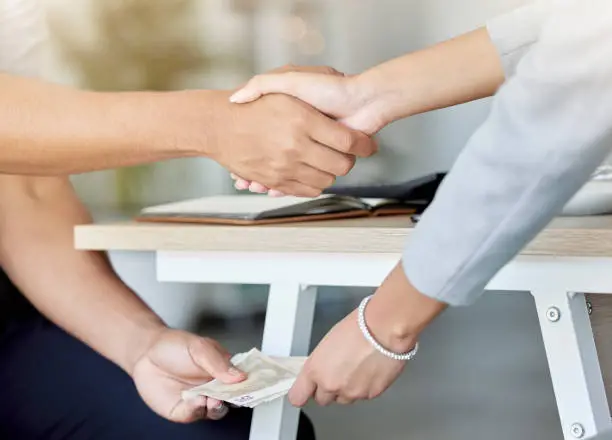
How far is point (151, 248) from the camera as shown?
35.4 inches

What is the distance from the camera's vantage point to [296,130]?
915 mm

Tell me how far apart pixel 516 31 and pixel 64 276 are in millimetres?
701

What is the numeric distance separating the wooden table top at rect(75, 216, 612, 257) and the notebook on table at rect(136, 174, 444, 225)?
3 cm

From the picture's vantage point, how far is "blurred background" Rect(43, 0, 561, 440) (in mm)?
1604

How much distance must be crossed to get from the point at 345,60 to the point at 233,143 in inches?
32.3

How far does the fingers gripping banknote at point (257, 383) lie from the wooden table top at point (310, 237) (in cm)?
13

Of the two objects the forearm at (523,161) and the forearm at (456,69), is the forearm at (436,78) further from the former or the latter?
the forearm at (523,161)

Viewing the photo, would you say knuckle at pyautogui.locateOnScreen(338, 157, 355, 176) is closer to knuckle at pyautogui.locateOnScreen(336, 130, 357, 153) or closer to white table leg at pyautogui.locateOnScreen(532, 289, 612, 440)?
knuckle at pyautogui.locateOnScreen(336, 130, 357, 153)

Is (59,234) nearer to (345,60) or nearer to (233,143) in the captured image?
(233,143)

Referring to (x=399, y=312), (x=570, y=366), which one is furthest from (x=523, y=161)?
(x=570, y=366)

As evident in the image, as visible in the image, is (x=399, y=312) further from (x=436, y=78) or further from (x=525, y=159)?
(x=436, y=78)

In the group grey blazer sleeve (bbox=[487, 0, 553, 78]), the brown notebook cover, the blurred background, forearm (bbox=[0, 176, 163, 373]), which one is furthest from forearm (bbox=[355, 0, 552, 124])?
the blurred background

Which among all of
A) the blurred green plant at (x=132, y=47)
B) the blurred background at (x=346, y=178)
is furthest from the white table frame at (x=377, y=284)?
the blurred green plant at (x=132, y=47)

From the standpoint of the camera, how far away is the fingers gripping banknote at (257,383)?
2.68 feet
